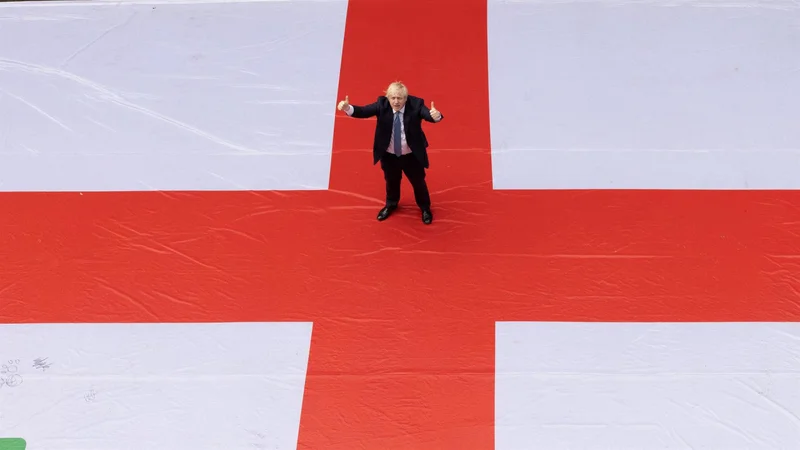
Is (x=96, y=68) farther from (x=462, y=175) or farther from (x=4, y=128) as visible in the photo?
(x=462, y=175)

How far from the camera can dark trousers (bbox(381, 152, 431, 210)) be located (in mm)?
3748

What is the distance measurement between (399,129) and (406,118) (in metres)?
0.08

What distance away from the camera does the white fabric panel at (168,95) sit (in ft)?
14.6

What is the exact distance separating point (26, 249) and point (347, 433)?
83.5 inches

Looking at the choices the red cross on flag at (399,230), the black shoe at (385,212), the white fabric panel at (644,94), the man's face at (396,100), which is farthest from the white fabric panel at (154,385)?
the white fabric panel at (644,94)

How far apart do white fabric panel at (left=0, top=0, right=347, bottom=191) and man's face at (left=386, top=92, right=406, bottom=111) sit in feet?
3.31


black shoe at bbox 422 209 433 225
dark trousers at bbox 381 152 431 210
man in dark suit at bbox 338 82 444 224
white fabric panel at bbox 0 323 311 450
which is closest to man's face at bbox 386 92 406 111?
man in dark suit at bbox 338 82 444 224

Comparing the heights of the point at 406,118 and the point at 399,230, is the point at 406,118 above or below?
above

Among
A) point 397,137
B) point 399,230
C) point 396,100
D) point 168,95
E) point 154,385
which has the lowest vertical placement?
point 154,385

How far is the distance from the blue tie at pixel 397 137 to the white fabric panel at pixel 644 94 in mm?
871

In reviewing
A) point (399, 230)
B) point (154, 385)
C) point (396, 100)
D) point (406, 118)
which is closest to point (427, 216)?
point (399, 230)

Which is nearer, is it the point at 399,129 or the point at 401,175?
the point at 399,129

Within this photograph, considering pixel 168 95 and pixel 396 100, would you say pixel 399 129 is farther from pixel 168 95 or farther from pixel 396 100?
pixel 168 95

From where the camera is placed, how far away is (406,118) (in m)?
3.55
